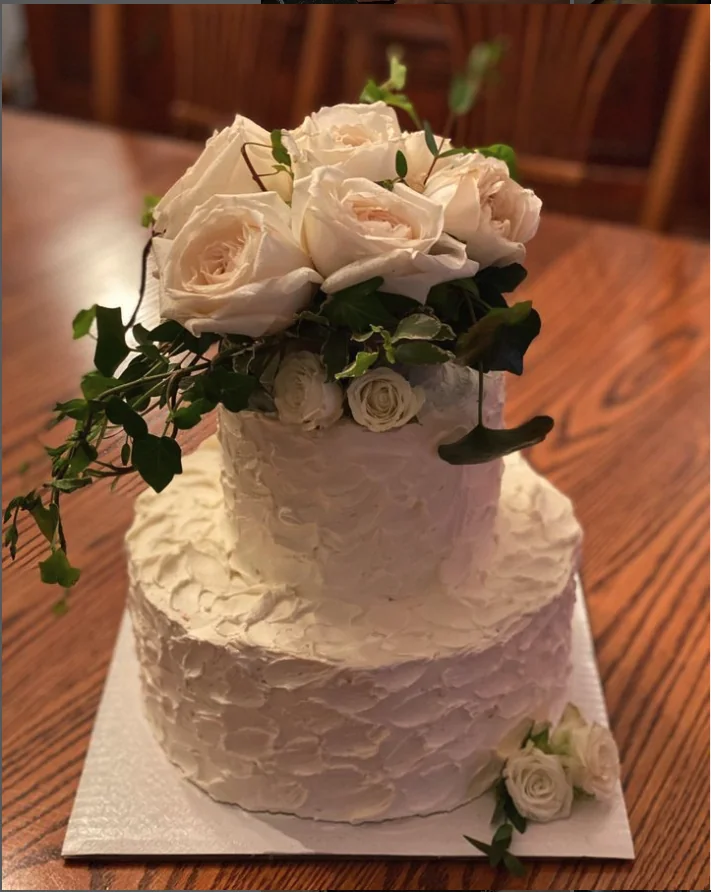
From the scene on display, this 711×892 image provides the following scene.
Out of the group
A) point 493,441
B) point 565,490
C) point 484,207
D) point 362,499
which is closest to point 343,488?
point 362,499

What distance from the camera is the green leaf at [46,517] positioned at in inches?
26.3

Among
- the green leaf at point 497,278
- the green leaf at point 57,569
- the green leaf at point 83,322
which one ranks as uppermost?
the green leaf at point 497,278

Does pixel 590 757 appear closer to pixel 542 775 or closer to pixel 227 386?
pixel 542 775

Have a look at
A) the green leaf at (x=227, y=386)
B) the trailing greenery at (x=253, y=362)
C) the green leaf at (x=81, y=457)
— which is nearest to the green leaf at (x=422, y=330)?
the trailing greenery at (x=253, y=362)

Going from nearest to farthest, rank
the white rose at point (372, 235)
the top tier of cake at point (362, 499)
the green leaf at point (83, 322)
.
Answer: the white rose at point (372, 235), the top tier of cake at point (362, 499), the green leaf at point (83, 322)

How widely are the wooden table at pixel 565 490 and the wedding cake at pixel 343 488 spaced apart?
68 mm

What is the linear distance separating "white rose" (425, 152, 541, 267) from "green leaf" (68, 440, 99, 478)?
279 millimetres

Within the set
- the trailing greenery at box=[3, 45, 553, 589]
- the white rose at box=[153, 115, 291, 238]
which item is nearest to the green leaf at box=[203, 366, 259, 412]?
the trailing greenery at box=[3, 45, 553, 589]

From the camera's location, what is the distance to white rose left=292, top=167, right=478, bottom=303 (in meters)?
0.61

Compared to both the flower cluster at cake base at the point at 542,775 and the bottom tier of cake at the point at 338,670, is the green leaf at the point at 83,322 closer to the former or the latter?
the bottom tier of cake at the point at 338,670

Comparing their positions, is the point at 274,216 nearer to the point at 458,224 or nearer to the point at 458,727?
the point at 458,224

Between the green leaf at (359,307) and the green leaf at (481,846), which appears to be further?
the green leaf at (481,846)

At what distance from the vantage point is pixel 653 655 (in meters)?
1.02

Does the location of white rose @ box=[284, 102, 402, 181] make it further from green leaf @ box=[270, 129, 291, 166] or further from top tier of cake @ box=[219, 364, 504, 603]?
top tier of cake @ box=[219, 364, 504, 603]
